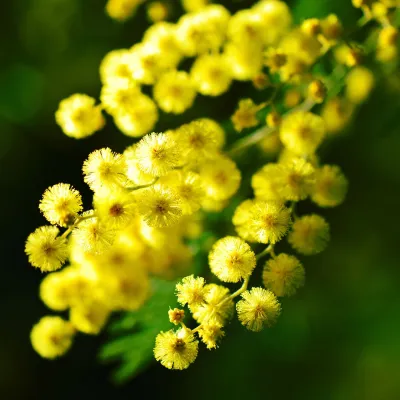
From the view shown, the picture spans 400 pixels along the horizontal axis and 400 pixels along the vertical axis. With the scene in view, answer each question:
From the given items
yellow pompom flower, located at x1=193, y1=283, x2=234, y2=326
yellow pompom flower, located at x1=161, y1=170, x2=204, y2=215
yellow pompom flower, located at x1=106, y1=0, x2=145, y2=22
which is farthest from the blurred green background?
yellow pompom flower, located at x1=193, y1=283, x2=234, y2=326

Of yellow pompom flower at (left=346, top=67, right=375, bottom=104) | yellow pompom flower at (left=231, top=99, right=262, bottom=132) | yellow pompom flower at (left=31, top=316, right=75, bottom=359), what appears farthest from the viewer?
yellow pompom flower at (left=346, top=67, right=375, bottom=104)

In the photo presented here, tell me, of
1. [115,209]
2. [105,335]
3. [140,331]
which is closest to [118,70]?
[115,209]

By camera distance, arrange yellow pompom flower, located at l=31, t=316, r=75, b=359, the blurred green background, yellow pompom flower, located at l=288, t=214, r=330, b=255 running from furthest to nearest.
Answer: the blurred green background
yellow pompom flower, located at l=31, t=316, r=75, b=359
yellow pompom flower, located at l=288, t=214, r=330, b=255

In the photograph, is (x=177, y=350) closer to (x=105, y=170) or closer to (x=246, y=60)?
(x=105, y=170)

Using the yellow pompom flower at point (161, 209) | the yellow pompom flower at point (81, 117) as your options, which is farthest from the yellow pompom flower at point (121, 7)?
the yellow pompom flower at point (161, 209)

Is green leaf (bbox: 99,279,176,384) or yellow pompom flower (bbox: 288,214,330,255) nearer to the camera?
yellow pompom flower (bbox: 288,214,330,255)

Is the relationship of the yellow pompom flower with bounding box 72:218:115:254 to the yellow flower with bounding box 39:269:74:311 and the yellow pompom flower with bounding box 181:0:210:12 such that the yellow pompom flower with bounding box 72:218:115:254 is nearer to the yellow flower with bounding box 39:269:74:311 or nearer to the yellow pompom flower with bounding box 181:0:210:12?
the yellow flower with bounding box 39:269:74:311

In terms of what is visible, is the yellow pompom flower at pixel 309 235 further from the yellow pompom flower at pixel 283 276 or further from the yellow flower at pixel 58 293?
the yellow flower at pixel 58 293
